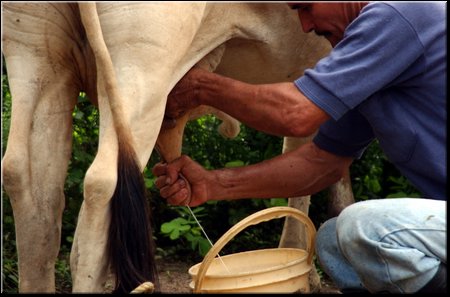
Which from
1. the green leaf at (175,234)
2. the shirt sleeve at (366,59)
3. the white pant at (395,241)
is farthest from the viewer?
the green leaf at (175,234)

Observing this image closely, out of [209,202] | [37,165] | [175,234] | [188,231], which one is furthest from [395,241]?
[209,202]

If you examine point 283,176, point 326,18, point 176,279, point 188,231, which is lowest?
point 176,279

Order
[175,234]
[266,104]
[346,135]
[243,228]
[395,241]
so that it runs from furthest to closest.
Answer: [175,234]
[346,135]
[266,104]
[243,228]
[395,241]

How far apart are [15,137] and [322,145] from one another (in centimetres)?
103

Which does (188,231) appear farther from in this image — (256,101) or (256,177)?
(256,101)

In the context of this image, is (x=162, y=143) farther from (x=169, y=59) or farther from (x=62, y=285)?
(x=62, y=285)

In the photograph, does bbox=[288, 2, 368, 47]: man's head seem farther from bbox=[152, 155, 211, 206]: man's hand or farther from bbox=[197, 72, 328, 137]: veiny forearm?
bbox=[152, 155, 211, 206]: man's hand

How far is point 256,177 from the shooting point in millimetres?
3209

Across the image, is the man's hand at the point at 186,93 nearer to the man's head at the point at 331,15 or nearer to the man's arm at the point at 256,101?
the man's arm at the point at 256,101

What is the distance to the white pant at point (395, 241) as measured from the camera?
2594 millimetres

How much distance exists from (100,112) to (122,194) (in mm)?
260

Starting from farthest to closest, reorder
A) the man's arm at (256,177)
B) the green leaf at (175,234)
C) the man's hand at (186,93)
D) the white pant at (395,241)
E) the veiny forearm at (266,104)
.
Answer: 1. the green leaf at (175,234)
2. the man's arm at (256,177)
3. the man's hand at (186,93)
4. the veiny forearm at (266,104)
5. the white pant at (395,241)

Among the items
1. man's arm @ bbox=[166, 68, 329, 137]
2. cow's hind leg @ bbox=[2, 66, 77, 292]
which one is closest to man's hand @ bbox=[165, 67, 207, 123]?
Result: man's arm @ bbox=[166, 68, 329, 137]

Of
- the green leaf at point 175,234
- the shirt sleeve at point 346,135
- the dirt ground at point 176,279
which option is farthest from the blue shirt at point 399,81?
the green leaf at point 175,234
